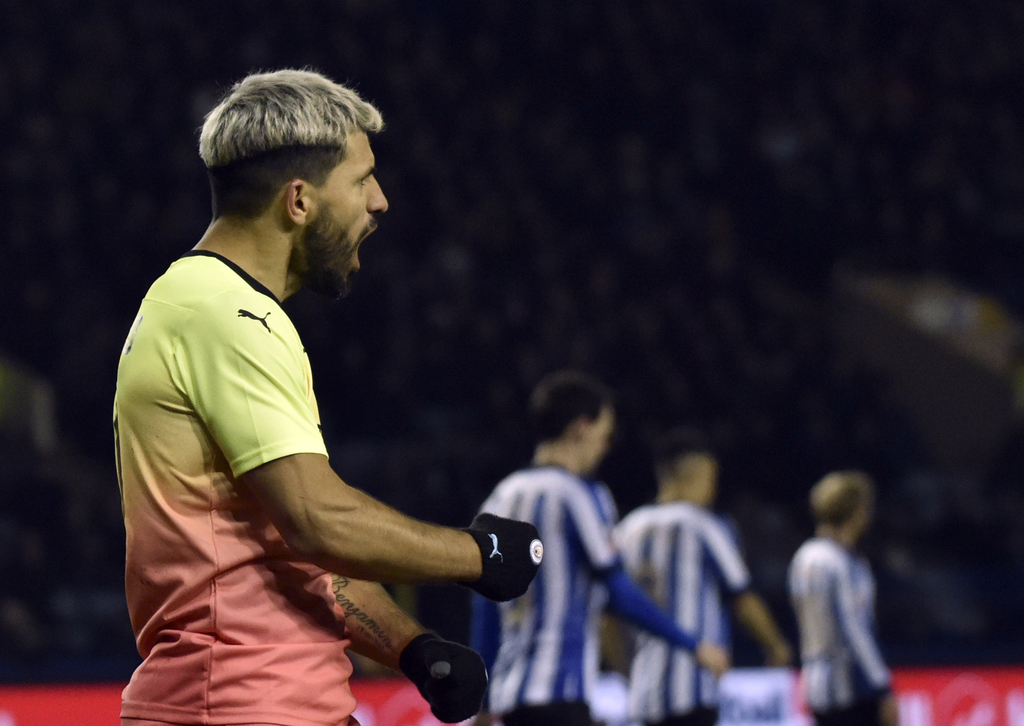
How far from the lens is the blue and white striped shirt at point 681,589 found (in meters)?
6.09

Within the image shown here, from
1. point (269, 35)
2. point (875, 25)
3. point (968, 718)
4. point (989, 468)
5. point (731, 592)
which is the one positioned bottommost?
point (968, 718)

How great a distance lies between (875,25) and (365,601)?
50.4 ft

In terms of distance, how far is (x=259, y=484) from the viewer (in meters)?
1.84

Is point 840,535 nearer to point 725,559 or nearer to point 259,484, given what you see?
point 725,559

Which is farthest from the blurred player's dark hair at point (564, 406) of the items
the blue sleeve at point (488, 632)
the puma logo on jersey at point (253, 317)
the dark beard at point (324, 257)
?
the puma logo on jersey at point (253, 317)

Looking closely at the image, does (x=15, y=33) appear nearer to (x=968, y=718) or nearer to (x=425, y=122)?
(x=425, y=122)

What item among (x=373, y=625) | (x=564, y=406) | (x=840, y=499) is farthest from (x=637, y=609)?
(x=373, y=625)

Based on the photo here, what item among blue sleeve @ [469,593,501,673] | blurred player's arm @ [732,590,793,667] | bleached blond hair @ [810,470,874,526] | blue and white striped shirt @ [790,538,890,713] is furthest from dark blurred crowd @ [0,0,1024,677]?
blue sleeve @ [469,593,501,673]

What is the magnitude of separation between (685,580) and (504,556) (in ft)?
14.5

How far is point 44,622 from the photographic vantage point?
812 cm

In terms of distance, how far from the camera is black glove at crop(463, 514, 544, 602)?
198 centimetres

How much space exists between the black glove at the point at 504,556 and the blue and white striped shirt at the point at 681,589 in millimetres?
4250

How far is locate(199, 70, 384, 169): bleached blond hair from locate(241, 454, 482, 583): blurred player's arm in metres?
0.49

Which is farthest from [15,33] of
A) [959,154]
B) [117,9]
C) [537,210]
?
[959,154]
